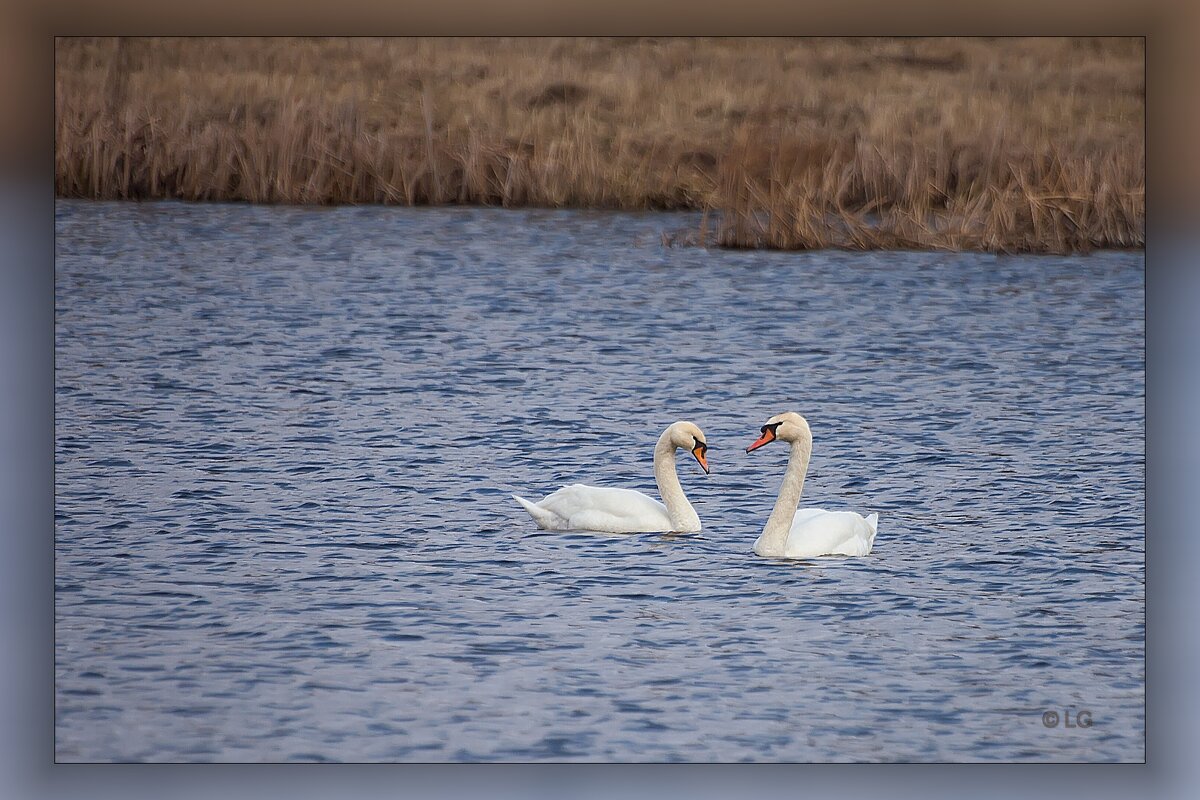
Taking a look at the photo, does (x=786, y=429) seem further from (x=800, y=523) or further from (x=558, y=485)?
(x=558, y=485)

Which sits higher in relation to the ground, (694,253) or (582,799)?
(694,253)

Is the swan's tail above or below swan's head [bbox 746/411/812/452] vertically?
below

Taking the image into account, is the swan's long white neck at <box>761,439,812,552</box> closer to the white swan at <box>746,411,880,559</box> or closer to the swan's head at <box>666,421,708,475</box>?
the white swan at <box>746,411,880,559</box>

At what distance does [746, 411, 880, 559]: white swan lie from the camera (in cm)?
593

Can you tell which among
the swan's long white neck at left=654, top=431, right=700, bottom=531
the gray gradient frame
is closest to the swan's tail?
the swan's long white neck at left=654, top=431, right=700, bottom=531

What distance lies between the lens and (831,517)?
5.94 m

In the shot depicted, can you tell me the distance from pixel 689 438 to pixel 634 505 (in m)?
0.26

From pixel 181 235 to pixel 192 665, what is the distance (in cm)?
129

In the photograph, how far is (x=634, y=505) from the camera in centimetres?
598

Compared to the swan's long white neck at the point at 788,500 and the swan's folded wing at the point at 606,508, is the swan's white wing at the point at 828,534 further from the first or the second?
the swan's folded wing at the point at 606,508
